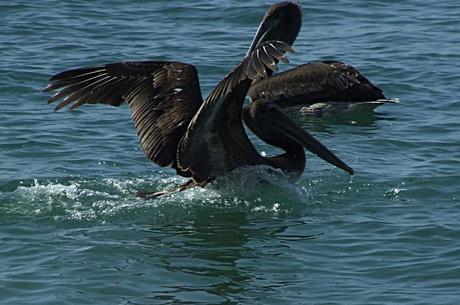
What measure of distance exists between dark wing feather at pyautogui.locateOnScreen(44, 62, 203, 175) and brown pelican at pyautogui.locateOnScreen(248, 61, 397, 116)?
429 cm

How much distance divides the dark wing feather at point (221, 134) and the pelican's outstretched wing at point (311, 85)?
13.3ft

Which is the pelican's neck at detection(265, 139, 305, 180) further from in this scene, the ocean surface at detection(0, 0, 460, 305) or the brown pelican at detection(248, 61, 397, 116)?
the brown pelican at detection(248, 61, 397, 116)

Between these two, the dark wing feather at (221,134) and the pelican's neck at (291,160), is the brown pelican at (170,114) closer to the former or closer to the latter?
the dark wing feather at (221,134)

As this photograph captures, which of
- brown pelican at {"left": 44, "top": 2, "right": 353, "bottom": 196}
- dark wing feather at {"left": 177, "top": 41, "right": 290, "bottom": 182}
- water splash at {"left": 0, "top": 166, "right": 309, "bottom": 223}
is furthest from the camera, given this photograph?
water splash at {"left": 0, "top": 166, "right": 309, "bottom": 223}

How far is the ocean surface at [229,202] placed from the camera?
8.30 metres

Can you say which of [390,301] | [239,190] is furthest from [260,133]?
[390,301]

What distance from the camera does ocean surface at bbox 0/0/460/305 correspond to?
8.30 m

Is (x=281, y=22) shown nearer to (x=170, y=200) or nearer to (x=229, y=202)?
(x=229, y=202)

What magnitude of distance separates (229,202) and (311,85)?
4.33 m

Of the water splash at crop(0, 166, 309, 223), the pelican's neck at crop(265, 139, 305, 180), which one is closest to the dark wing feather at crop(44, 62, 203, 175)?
the water splash at crop(0, 166, 309, 223)

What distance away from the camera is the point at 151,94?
32.2 ft

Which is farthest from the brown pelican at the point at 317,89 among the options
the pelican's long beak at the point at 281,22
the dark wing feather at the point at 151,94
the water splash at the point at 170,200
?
the dark wing feather at the point at 151,94

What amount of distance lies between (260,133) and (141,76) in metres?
1.11

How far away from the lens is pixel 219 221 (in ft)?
32.3
